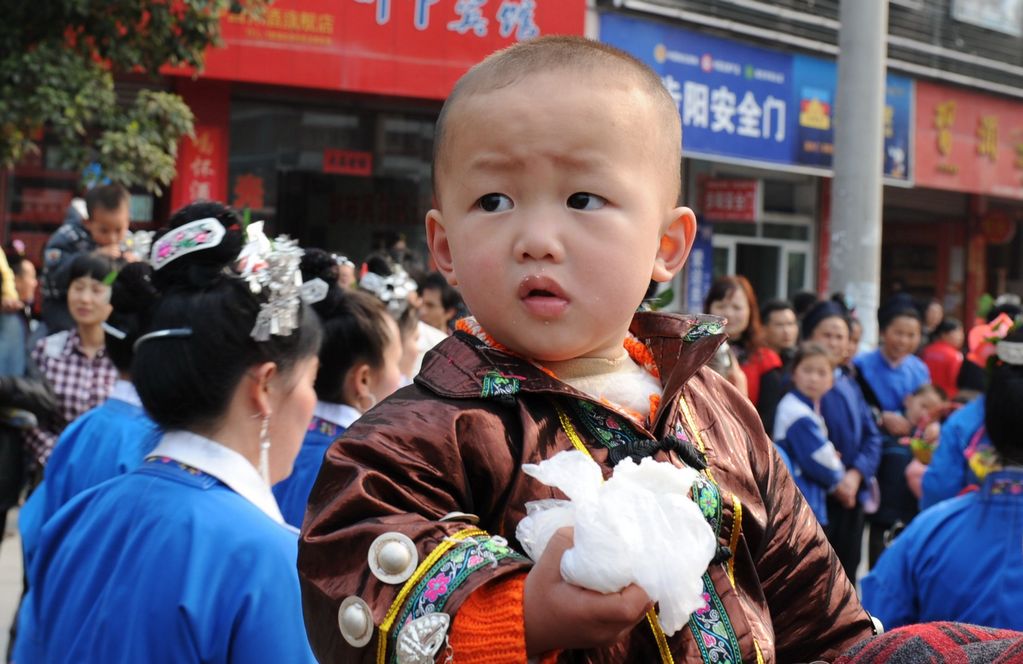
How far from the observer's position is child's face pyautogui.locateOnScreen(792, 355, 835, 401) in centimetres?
617

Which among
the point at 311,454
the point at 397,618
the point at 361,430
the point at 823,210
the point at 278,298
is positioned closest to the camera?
the point at 397,618

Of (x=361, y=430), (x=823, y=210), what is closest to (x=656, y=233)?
(x=361, y=430)

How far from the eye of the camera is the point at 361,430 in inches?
55.9

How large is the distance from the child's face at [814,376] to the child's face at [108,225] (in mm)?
3875

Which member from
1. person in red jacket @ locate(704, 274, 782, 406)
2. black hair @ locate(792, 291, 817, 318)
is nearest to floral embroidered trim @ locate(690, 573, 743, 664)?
person in red jacket @ locate(704, 274, 782, 406)

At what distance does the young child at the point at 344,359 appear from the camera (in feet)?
11.9

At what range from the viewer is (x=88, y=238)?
22.3 ft

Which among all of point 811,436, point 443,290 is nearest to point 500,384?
point 811,436

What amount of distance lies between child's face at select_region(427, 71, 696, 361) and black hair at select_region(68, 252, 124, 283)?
4176 mm

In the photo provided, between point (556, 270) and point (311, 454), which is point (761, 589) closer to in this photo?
point (556, 270)

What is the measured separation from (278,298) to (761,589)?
1.28 meters

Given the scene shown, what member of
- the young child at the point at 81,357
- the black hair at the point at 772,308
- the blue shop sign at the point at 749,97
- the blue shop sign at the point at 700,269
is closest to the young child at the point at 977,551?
the young child at the point at 81,357

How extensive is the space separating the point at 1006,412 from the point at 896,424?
410 cm

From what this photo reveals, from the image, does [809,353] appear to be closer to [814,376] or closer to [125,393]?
[814,376]
